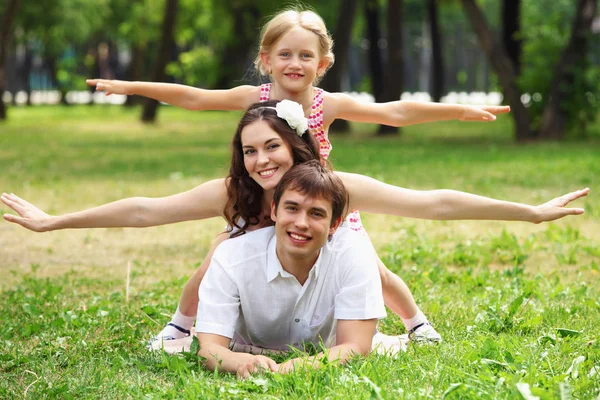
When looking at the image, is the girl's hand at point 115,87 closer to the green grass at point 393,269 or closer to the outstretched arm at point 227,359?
the green grass at point 393,269

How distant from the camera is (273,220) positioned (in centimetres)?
421

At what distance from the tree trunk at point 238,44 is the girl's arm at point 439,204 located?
77.1 feet

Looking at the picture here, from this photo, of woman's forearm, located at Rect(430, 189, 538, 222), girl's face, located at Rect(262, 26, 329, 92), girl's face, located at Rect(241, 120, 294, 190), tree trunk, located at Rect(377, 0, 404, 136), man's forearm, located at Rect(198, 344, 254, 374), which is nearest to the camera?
man's forearm, located at Rect(198, 344, 254, 374)

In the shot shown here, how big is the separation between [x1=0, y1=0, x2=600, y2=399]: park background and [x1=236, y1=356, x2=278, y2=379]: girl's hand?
0.06m

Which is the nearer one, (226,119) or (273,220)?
Answer: (273,220)

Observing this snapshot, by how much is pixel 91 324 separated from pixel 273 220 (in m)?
1.28

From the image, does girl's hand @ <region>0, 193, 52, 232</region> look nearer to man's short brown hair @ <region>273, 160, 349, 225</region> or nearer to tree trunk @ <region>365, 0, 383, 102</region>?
man's short brown hair @ <region>273, 160, 349, 225</region>

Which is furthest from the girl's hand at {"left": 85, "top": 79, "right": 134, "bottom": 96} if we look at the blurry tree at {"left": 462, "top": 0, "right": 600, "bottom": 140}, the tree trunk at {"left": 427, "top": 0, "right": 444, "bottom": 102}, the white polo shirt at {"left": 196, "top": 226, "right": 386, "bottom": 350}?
the tree trunk at {"left": 427, "top": 0, "right": 444, "bottom": 102}

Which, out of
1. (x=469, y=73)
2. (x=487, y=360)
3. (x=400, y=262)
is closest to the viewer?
(x=487, y=360)

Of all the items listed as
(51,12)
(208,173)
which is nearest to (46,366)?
(208,173)

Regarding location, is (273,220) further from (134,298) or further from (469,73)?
(469,73)

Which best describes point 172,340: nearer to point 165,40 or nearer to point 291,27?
point 291,27

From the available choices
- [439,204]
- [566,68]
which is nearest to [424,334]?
[439,204]

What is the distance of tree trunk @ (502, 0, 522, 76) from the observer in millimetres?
21031
